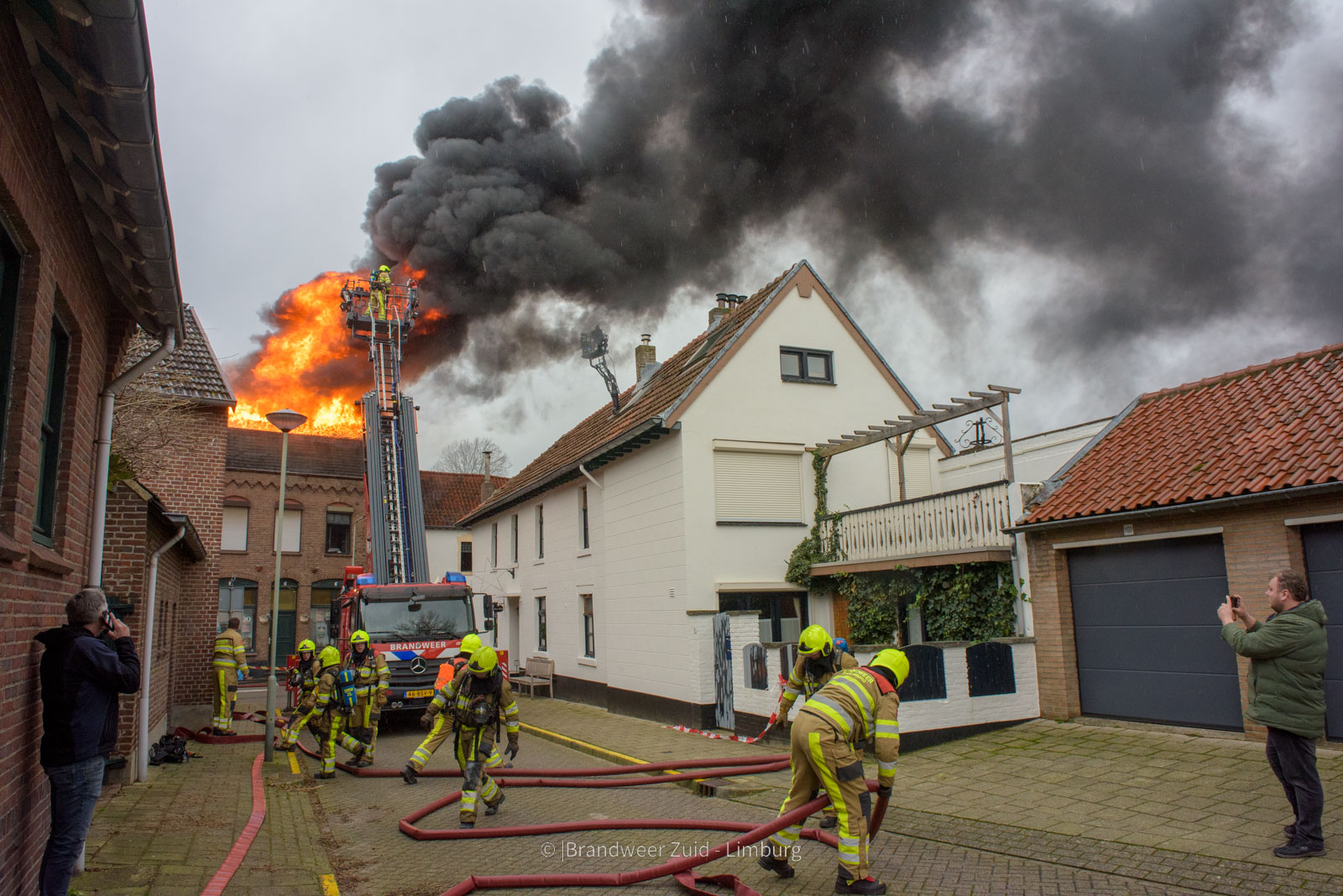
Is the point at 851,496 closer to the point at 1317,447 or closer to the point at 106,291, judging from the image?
the point at 1317,447

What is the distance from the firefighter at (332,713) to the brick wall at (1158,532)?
8.54m

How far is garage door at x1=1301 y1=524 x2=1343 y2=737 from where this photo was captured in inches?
342

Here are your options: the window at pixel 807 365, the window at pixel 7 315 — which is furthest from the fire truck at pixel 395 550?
the window at pixel 7 315

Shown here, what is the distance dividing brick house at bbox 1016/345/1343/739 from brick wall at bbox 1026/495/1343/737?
0.04ft

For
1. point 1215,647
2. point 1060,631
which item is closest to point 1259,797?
point 1215,647

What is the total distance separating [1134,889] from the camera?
226 inches

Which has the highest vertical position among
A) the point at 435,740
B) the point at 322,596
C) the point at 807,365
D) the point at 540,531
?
the point at 807,365

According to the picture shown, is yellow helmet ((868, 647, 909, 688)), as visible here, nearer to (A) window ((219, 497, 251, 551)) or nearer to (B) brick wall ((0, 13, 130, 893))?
(B) brick wall ((0, 13, 130, 893))

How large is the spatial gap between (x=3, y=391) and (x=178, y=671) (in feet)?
55.7

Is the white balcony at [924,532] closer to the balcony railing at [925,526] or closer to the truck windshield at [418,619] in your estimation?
the balcony railing at [925,526]

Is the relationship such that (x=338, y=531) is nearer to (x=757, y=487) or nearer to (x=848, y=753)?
(x=757, y=487)

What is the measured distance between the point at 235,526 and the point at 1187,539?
31.9 meters

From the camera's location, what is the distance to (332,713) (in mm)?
11227

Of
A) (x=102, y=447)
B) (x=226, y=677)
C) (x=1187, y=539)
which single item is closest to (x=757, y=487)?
(x=1187, y=539)
